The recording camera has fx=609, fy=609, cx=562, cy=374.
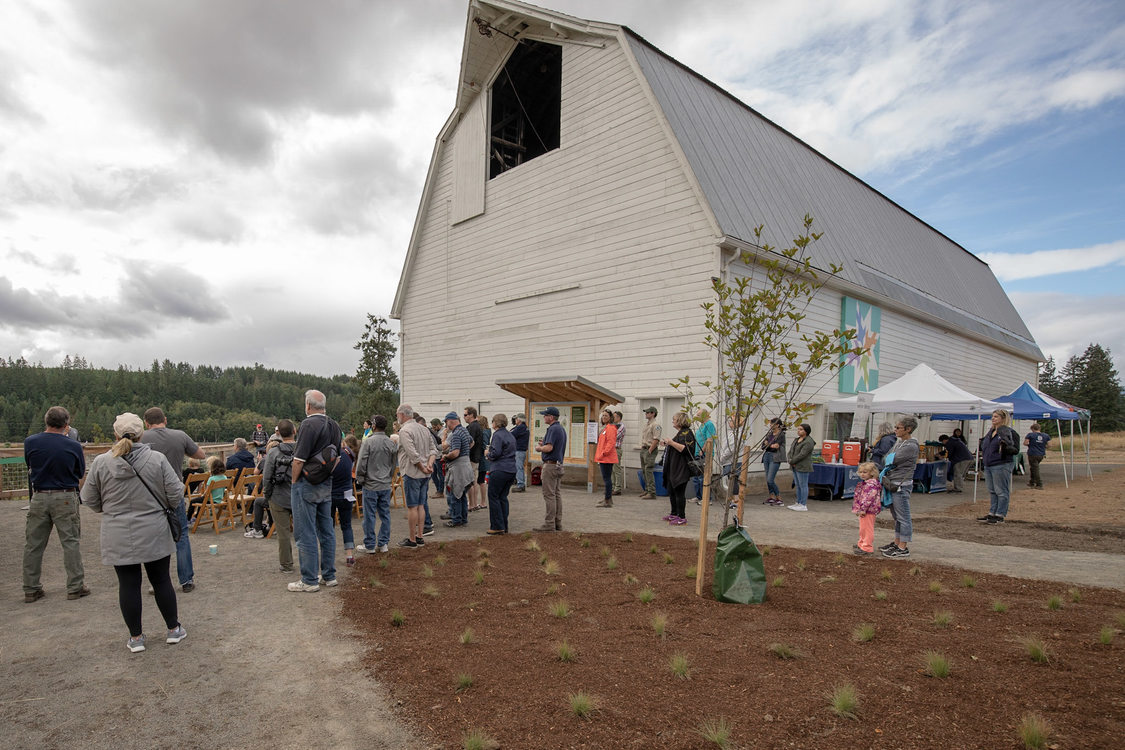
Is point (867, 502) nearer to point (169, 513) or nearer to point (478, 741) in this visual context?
point (478, 741)

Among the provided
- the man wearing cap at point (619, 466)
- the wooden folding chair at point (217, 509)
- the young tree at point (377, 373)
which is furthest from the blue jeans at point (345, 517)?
the young tree at point (377, 373)

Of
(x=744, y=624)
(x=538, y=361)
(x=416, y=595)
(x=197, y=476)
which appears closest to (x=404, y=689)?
(x=416, y=595)

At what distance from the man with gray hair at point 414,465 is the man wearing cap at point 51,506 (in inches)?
126

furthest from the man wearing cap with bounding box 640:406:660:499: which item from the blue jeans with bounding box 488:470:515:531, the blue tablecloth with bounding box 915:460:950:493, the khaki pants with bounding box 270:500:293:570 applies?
the khaki pants with bounding box 270:500:293:570

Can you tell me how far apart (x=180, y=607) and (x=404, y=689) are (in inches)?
116

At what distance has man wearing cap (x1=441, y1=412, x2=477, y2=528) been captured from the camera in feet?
28.4

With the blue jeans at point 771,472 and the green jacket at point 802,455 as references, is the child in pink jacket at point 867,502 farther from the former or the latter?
the blue jeans at point 771,472

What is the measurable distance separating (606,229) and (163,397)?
94218 mm

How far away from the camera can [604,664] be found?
4121 millimetres

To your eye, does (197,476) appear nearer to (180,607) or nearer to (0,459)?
(180,607)

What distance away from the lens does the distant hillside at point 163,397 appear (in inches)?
2965

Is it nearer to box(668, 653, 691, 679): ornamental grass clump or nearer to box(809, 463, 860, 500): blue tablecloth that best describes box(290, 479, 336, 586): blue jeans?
box(668, 653, 691, 679): ornamental grass clump

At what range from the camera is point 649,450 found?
42.3ft

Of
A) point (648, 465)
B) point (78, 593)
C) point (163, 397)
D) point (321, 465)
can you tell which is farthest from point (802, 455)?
point (163, 397)
